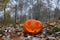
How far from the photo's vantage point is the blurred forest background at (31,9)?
11.1 ft

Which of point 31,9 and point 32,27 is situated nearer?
point 32,27

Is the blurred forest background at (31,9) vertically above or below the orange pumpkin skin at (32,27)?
above

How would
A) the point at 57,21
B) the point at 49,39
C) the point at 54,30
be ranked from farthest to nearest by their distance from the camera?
the point at 57,21 → the point at 54,30 → the point at 49,39

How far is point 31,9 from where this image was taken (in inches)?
135

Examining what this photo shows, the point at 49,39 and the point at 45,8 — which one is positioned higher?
the point at 45,8

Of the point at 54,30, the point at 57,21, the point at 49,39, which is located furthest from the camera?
the point at 57,21

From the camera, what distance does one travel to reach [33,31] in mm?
2738

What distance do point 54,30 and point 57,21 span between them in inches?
19.8

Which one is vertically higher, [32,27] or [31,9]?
[31,9]

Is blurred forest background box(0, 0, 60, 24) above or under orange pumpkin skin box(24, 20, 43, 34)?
above

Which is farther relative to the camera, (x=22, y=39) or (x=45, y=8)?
(x=45, y=8)

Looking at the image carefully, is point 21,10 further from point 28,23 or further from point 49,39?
point 49,39

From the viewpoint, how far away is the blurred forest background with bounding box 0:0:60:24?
133 inches

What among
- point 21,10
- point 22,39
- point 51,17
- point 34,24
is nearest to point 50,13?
point 51,17
